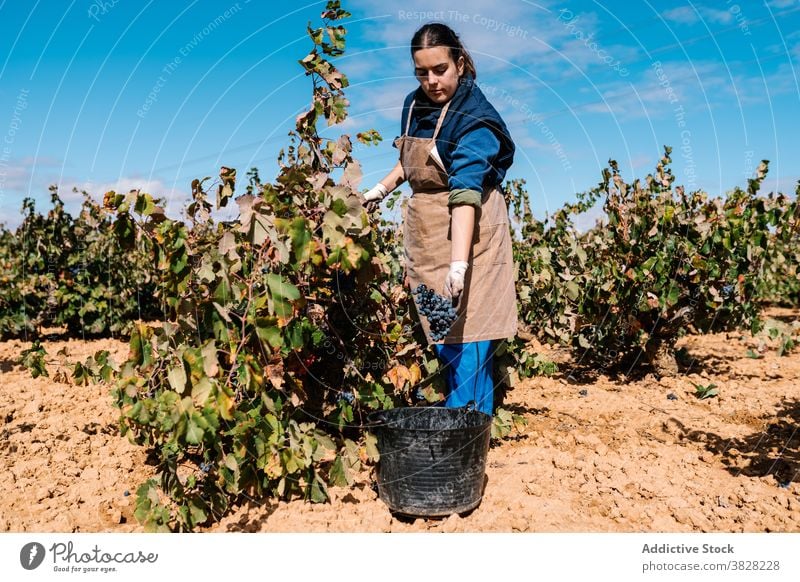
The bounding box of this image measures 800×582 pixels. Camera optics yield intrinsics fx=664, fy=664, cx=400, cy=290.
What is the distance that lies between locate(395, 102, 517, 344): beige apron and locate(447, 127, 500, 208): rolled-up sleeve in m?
0.21

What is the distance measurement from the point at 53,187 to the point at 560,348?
6326mm

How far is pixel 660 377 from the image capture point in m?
6.05

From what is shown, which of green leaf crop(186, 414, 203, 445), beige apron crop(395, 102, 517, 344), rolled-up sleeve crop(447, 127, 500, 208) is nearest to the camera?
green leaf crop(186, 414, 203, 445)

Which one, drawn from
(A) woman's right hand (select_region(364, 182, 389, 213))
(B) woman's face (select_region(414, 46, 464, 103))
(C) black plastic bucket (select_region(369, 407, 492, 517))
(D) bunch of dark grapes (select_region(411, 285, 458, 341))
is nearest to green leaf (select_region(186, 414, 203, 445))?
(C) black plastic bucket (select_region(369, 407, 492, 517))

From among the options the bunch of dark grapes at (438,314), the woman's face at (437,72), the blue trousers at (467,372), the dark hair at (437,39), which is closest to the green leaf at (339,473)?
the blue trousers at (467,372)

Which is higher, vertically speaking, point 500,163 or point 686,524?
point 500,163

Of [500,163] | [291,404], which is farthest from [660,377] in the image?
[291,404]

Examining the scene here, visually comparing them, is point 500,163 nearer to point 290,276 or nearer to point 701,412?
point 290,276

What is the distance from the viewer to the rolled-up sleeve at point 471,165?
3.09m

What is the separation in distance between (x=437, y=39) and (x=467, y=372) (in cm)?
167

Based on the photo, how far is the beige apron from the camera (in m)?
3.38

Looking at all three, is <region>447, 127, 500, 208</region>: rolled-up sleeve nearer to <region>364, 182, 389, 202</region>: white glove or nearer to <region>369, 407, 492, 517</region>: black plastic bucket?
<region>364, 182, 389, 202</region>: white glove

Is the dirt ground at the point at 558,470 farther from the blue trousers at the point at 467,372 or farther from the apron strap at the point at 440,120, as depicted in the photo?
the apron strap at the point at 440,120

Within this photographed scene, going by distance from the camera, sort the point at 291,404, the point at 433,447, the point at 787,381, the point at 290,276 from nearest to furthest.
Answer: the point at 433,447, the point at 290,276, the point at 291,404, the point at 787,381
